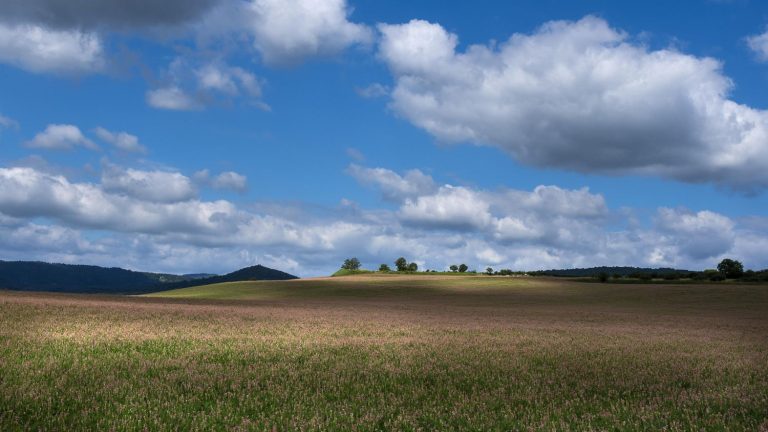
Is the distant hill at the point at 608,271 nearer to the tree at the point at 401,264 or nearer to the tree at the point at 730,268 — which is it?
the tree at the point at 730,268

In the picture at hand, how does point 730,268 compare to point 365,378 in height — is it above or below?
above

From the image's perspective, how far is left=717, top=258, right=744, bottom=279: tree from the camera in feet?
289

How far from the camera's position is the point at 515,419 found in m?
8.36

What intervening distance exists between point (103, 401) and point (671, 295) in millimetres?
68193

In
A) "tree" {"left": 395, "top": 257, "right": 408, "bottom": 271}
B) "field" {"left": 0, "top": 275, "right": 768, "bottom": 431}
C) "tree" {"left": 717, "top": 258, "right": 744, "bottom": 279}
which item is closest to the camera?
"field" {"left": 0, "top": 275, "right": 768, "bottom": 431}

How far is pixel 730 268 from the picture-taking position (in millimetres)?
89062

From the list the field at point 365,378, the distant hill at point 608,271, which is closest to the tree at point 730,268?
the distant hill at point 608,271

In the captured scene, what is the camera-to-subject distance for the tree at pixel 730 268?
88.1 m

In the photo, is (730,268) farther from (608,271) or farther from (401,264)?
→ (401,264)

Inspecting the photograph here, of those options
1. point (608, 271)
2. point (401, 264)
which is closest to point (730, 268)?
point (608, 271)

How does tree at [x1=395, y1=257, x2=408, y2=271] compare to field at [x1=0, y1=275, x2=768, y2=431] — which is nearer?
field at [x1=0, y1=275, x2=768, y2=431]

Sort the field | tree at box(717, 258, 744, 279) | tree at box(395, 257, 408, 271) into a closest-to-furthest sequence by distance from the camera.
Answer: the field < tree at box(717, 258, 744, 279) < tree at box(395, 257, 408, 271)

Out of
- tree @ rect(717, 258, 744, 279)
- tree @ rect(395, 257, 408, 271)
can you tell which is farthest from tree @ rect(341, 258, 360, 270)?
tree @ rect(717, 258, 744, 279)

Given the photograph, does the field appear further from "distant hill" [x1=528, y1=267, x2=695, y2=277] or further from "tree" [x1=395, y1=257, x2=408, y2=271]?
"tree" [x1=395, y1=257, x2=408, y2=271]
